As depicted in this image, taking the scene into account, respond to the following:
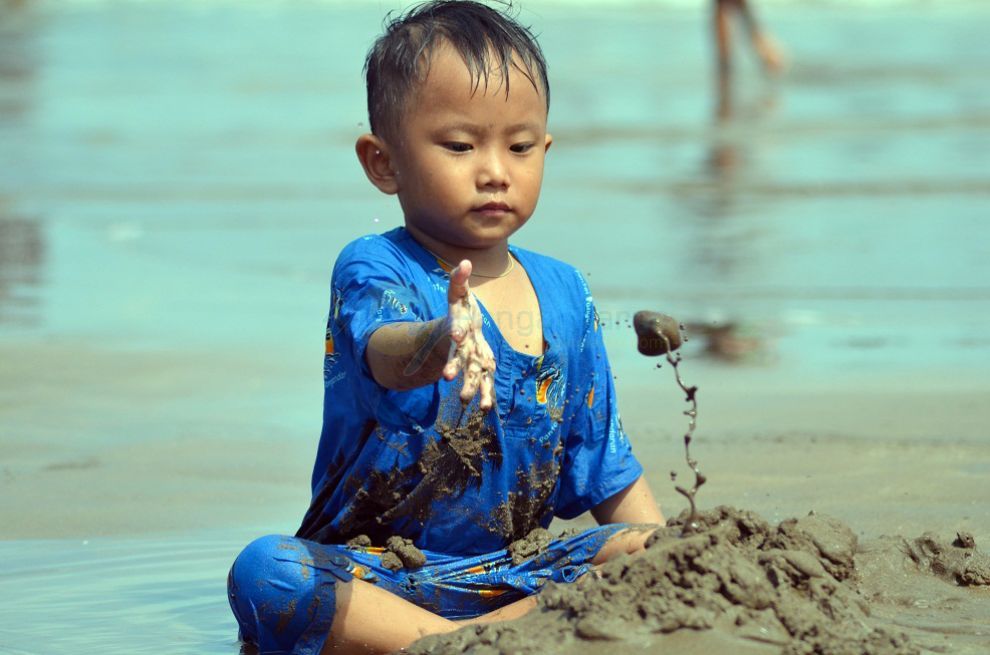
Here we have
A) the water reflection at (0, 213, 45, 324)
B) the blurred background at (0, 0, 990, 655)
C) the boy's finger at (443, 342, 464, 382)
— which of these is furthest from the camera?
the water reflection at (0, 213, 45, 324)

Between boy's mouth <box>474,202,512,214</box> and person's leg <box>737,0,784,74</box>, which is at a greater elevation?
person's leg <box>737,0,784,74</box>

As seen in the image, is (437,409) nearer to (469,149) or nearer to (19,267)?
(469,149)

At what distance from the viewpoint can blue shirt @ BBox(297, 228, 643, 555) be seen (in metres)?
2.85

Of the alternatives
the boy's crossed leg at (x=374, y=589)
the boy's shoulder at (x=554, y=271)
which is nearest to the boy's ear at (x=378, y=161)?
the boy's shoulder at (x=554, y=271)

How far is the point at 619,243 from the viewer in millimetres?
7914

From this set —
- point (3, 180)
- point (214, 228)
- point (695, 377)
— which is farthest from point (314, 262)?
point (3, 180)

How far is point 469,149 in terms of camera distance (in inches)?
113

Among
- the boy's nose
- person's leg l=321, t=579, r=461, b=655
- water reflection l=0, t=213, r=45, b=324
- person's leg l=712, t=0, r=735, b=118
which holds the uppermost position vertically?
person's leg l=712, t=0, r=735, b=118

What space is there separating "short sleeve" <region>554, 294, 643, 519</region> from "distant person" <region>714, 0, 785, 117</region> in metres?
11.1

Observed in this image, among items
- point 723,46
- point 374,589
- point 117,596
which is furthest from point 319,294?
point 723,46

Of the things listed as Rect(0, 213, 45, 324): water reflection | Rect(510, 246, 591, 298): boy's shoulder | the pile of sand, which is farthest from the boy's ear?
Rect(0, 213, 45, 324): water reflection

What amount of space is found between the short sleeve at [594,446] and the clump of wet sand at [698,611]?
49cm

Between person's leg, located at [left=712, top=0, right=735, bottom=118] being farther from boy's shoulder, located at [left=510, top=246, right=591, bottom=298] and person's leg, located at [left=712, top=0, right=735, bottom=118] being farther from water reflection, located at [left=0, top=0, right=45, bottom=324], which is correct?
boy's shoulder, located at [left=510, top=246, right=591, bottom=298]

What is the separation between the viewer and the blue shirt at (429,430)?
2854 mm
